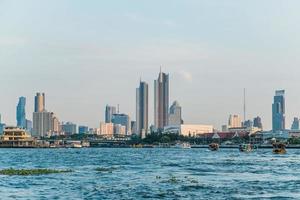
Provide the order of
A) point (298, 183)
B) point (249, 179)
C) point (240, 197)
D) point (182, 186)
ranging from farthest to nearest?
1. point (249, 179)
2. point (298, 183)
3. point (182, 186)
4. point (240, 197)

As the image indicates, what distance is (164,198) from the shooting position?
59.8 m

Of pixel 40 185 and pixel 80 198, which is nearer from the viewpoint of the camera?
pixel 80 198

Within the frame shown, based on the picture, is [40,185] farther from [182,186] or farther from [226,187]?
[226,187]

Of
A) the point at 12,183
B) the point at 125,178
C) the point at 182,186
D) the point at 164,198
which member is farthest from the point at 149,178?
the point at 164,198

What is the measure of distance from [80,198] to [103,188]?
9474 mm

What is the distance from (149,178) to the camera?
84.4 metres

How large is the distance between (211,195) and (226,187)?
8.42 m

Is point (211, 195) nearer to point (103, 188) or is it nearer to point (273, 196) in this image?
point (273, 196)

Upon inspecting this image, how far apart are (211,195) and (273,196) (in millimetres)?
6110

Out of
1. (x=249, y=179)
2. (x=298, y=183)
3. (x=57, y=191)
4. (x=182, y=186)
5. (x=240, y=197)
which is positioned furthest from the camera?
(x=249, y=179)

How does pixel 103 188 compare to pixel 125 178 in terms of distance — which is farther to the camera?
pixel 125 178

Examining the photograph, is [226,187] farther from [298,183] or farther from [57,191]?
[57,191]

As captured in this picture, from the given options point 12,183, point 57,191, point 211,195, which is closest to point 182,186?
point 211,195

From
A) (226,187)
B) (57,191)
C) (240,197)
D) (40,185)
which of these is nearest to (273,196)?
(240,197)
